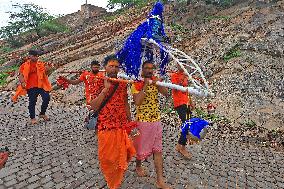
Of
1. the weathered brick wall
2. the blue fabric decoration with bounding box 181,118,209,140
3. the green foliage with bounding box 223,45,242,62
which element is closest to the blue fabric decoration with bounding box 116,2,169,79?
the blue fabric decoration with bounding box 181,118,209,140

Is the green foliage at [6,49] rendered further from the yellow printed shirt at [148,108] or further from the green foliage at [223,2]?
the yellow printed shirt at [148,108]

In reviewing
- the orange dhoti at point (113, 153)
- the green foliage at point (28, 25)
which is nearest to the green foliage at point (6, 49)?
the green foliage at point (28, 25)

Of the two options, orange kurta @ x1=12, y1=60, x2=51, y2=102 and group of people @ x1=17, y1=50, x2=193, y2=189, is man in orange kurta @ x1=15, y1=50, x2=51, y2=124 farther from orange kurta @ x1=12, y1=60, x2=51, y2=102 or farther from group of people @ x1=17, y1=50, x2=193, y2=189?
group of people @ x1=17, y1=50, x2=193, y2=189

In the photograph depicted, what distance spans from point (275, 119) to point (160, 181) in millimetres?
4922

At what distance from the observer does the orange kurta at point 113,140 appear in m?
4.57

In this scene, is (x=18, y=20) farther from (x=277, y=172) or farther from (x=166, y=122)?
(x=277, y=172)

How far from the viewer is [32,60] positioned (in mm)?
8078

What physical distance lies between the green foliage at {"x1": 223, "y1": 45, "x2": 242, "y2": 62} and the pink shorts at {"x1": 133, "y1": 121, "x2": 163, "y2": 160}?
24.9ft

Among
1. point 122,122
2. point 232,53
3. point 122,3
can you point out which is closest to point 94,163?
point 122,122

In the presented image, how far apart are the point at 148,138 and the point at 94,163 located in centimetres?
145

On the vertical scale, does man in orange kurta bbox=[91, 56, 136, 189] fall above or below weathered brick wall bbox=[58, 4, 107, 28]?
below

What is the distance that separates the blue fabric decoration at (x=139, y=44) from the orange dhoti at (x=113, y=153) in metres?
0.86

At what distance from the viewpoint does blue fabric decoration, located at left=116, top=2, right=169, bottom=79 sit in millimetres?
4836

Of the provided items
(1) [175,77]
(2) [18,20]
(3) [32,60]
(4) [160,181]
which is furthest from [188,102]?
(2) [18,20]
